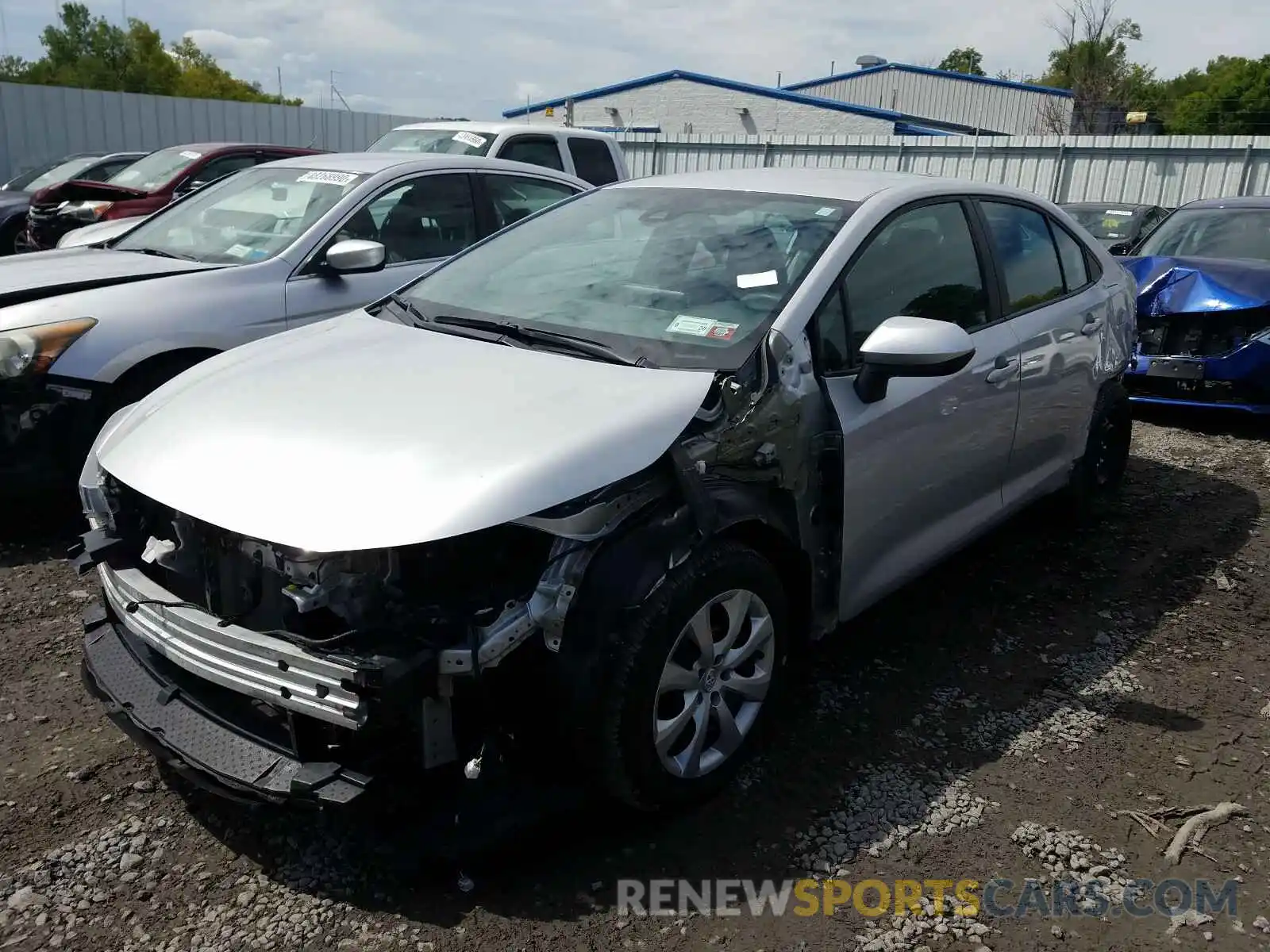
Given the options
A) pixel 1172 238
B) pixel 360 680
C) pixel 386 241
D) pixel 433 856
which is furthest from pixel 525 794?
pixel 1172 238

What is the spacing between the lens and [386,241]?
5660 millimetres

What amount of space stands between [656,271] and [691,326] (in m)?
0.41

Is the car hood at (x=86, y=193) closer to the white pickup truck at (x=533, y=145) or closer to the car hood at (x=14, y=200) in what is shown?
the car hood at (x=14, y=200)

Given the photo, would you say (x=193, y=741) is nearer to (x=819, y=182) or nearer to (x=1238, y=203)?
(x=819, y=182)

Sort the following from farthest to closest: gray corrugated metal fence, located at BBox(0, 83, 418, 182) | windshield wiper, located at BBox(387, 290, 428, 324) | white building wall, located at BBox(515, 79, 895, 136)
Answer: white building wall, located at BBox(515, 79, 895, 136) → gray corrugated metal fence, located at BBox(0, 83, 418, 182) → windshield wiper, located at BBox(387, 290, 428, 324)

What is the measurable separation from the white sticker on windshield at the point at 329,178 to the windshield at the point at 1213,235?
611 centimetres

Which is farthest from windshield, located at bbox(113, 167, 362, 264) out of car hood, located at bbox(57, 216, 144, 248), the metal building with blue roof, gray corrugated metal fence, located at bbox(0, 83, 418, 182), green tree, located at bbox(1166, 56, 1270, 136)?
green tree, located at bbox(1166, 56, 1270, 136)

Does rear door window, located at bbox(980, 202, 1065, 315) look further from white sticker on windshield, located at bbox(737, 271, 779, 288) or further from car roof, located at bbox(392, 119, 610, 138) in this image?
car roof, located at bbox(392, 119, 610, 138)

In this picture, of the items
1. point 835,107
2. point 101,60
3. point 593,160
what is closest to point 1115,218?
point 593,160

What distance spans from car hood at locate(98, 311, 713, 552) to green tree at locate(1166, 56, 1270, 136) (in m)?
55.5

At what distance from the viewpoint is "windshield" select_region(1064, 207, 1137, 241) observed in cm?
1135

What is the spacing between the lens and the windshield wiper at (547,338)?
304 cm

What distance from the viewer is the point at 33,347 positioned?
4.36 m

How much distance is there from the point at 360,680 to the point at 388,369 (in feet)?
3.65
